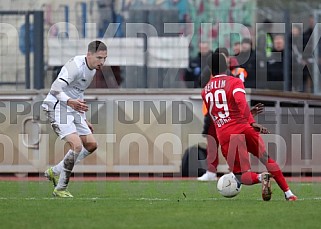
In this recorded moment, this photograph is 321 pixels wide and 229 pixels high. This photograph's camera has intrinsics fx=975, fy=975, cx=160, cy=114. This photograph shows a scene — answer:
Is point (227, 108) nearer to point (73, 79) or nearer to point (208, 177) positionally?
point (73, 79)

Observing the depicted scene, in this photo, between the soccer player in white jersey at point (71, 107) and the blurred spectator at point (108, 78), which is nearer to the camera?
the soccer player in white jersey at point (71, 107)

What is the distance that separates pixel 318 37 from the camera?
19750 millimetres

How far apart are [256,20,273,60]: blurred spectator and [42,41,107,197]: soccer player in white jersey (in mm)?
6925

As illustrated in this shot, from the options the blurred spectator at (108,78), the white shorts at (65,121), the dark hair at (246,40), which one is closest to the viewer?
the white shorts at (65,121)

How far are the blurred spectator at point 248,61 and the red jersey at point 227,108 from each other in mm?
6931

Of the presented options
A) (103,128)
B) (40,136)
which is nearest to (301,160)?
(103,128)

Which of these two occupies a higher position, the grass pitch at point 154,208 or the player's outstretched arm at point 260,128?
the player's outstretched arm at point 260,128

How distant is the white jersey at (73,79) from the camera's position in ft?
42.0

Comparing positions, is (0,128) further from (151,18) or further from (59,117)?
(59,117)

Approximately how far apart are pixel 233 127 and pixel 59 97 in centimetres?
238

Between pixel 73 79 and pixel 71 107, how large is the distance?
0.48 m

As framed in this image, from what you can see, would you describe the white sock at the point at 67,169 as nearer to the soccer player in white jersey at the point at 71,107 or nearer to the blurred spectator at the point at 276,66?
the soccer player in white jersey at the point at 71,107

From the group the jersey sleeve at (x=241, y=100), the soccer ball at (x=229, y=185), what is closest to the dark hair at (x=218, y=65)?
the jersey sleeve at (x=241, y=100)

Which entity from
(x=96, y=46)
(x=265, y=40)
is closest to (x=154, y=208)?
(x=96, y=46)
